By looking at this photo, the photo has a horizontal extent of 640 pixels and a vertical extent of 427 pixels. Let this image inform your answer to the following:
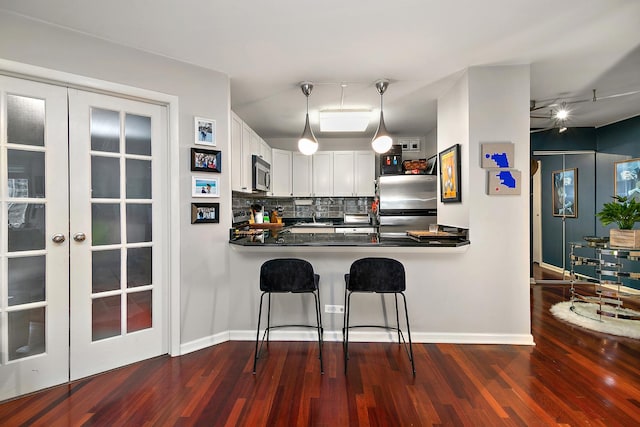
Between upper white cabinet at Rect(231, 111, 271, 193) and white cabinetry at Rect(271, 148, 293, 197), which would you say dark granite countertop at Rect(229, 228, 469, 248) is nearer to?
upper white cabinet at Rect(231, 111, 271, 193)

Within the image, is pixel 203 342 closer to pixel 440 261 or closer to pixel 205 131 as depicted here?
pixel 205 131

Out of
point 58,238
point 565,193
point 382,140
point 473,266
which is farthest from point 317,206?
point 565,193

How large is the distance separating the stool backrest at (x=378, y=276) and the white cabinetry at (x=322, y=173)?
9.69 feet

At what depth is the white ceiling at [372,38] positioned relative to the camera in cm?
188

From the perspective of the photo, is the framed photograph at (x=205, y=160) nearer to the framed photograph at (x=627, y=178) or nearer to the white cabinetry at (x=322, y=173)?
the white cabinetry at (x=322, y=173)

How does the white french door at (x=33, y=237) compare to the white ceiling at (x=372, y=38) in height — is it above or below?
below

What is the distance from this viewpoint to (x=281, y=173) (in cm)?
508

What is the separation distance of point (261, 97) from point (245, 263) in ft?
6.15

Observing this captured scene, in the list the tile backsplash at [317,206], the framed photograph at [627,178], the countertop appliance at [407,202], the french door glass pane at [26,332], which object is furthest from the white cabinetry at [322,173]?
the framed photograph at [627,178]

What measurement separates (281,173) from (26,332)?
3.63 m

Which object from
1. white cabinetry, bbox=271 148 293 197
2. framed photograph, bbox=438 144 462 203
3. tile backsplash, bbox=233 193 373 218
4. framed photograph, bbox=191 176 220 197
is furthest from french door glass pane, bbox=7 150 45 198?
tile backsplash, bbox=233 193 373 218

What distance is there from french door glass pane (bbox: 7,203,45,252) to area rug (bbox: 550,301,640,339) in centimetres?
481

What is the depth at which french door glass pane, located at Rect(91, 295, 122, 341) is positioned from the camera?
2.27m

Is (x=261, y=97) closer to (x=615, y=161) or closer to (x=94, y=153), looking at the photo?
(x=94, y=153)
